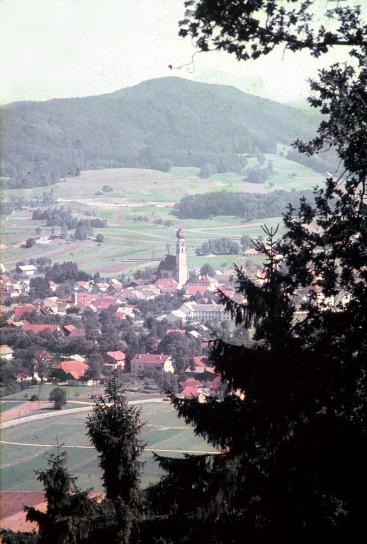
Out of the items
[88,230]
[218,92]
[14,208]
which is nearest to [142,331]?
[88,230]


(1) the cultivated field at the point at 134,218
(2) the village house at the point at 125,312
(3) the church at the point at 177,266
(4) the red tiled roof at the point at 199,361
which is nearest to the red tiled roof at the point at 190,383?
(4) the red tiled roof at the point at 199,361

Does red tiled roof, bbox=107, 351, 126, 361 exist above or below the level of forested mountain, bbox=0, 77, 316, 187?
below

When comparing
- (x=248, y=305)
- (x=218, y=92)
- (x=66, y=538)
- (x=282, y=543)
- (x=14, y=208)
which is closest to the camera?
(x=282, y=543)

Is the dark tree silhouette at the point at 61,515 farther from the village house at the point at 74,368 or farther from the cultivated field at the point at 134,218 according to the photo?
the cultivated field at the point at 134,218

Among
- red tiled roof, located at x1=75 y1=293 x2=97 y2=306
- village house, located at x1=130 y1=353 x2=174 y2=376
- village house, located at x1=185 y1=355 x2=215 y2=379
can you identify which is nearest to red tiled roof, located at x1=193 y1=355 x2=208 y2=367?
village house, located at x1=185 y1=355 x2=215 y2=379

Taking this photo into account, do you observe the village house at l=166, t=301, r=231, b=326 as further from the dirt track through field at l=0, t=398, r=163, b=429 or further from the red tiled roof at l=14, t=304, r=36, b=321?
the dirt track through field at l=0, t=398, r=163, b=429

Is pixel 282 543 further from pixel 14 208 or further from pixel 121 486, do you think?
pixel 14 208

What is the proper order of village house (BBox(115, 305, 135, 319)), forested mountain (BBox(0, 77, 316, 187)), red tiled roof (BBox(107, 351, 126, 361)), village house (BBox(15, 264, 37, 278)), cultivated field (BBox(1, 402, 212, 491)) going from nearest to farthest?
1. cultivated field (BBox(1, 402, 212, 491))
2. red tiled roof (BBox(107, 351, 126, 361))
3. village house (BBox(115, 305, 135, 319))
4. village house (BBox(15, 264, 37, 278))
5. forested mountain (BBox(0, 77, 316, 187))
